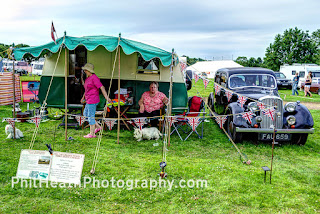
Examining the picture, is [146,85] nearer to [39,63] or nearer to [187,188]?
[187,188]

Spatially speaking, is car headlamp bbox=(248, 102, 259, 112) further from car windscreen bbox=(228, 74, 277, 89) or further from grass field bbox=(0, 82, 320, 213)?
car windscreen bbox=(228, 74, 277, 89)

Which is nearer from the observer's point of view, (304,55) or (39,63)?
(39,63)

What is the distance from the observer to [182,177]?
4.65m

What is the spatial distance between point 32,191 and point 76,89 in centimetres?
555

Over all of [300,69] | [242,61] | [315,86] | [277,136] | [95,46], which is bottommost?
[277,136]

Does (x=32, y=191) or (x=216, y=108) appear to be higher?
(x=216, y=108)

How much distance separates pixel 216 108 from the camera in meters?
9.03

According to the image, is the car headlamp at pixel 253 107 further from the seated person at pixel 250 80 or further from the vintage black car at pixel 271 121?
the seated person at pixel 250 80

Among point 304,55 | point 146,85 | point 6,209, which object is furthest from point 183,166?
point 304,55

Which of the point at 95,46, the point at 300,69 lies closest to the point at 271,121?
the point at 95,46

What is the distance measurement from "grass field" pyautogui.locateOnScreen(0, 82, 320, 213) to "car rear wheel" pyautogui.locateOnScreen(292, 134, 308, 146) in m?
0.19

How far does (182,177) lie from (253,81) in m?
4.29

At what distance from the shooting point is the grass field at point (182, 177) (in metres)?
3.75

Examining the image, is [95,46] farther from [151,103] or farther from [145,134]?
[145,134]
